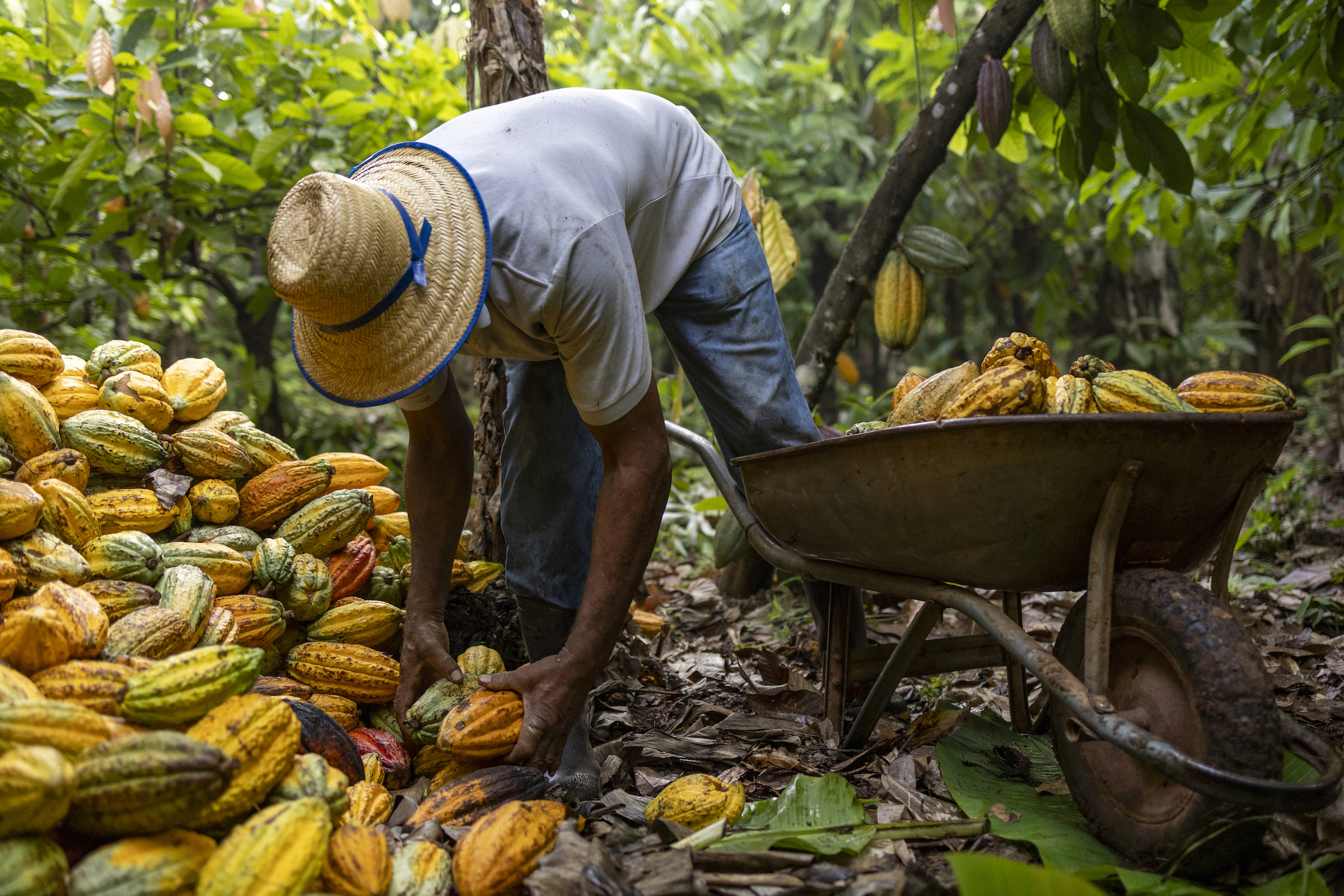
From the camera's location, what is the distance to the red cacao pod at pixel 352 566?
2.37m

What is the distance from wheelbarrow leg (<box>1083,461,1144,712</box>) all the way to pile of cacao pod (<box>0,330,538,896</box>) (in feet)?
3.38

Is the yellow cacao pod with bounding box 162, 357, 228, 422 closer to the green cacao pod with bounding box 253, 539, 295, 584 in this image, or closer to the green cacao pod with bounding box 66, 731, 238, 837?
the green cacao pod with bounding box 253, 539, 295, 584

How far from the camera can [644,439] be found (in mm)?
1753

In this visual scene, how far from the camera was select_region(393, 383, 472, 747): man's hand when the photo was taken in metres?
2.04

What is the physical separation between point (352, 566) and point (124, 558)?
1.85 ft

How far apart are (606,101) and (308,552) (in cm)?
145

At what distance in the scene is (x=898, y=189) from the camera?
3.29m

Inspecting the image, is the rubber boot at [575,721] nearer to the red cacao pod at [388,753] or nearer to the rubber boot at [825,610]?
the red cacao pod at [388,753]

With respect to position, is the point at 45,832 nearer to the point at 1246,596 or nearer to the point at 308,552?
the point at 308,552

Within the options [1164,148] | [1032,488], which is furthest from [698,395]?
[1164,148]

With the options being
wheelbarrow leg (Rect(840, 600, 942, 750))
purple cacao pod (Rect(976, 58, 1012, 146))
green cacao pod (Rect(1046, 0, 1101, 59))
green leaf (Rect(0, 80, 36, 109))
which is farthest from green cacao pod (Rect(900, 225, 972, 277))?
green leaf (Rect(0, 80, 36, 109))

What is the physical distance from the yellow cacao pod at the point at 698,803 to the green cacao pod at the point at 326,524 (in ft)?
3.95

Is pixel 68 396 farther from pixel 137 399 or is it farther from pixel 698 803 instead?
pixel 698 803

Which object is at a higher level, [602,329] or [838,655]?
[602,329]
